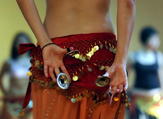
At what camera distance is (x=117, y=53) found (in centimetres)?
127

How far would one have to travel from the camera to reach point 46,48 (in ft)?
4.09

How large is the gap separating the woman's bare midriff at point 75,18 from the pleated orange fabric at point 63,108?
18 cm

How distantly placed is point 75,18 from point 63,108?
267 millimetres

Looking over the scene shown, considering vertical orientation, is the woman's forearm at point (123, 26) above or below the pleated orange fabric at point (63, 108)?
above

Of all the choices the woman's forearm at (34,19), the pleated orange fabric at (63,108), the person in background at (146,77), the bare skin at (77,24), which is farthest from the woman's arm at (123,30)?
the person in background at (146,77)

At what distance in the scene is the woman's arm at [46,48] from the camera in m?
1.24

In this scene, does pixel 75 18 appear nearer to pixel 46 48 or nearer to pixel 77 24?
pixel 77 24

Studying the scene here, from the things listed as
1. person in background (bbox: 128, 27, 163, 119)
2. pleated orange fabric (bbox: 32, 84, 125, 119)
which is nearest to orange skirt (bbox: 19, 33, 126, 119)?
pleated orange fabric (bbox: 32, 84, 125, 119)

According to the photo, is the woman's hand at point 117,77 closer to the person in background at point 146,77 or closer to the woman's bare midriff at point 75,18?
the woman's bare midriff at point 75,18

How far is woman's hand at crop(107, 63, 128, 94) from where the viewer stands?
123 centimetres

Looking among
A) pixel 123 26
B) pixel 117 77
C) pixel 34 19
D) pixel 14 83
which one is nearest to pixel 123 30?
pixel 123 26

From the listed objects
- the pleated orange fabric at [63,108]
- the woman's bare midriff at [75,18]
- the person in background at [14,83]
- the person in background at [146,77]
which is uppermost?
the woman's bare midriff at [75,18]

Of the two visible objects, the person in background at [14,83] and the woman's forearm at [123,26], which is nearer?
the woman's forearm at [123,26]

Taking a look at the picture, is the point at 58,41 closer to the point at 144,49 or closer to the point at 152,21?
the point at 144,49
